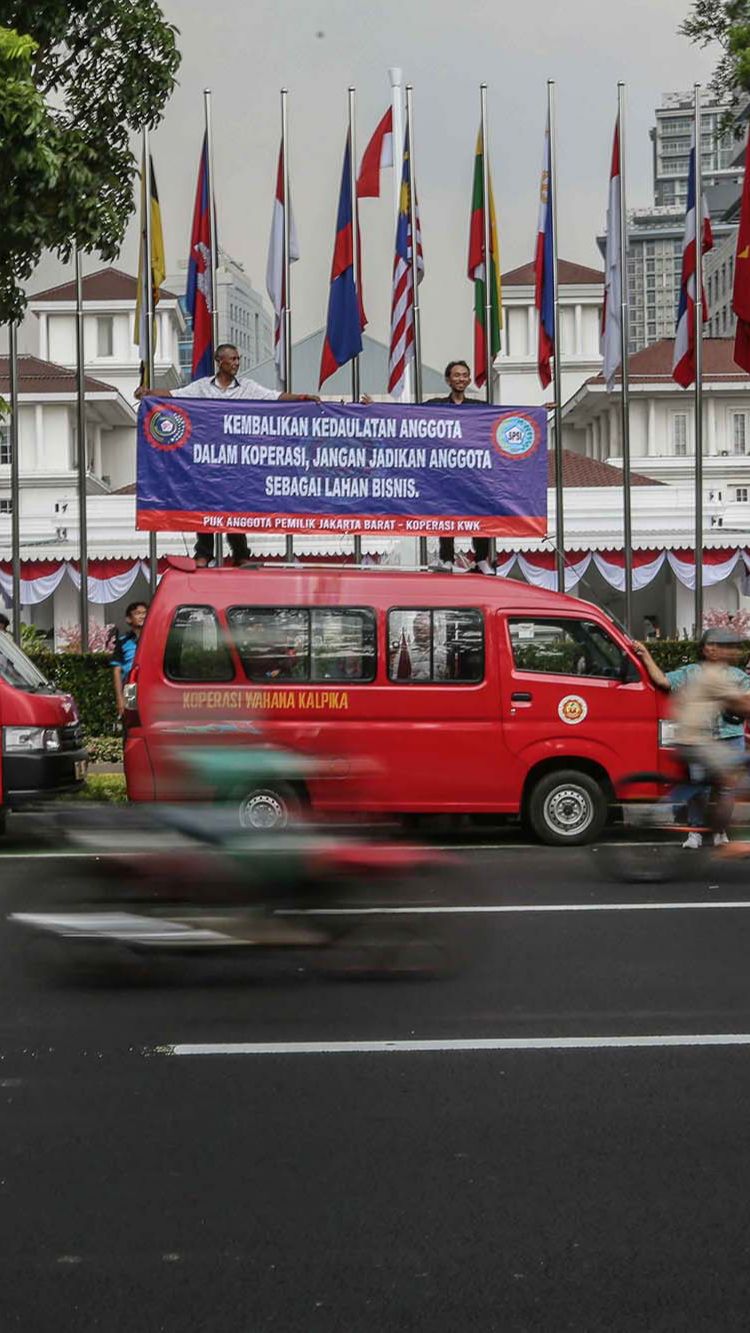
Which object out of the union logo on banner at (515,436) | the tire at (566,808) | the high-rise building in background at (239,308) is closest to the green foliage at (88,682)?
the union logo on banner at (515,436)

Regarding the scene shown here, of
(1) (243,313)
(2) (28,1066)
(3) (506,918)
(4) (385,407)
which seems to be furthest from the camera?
(1) (243,313)

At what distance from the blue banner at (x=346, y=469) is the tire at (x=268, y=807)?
900 cm

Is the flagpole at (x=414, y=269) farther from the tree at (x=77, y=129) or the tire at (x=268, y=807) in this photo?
the tire at (x=268, y=807)

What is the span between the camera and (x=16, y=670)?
14688 mm

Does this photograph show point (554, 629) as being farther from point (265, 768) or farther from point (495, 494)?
point (265, 768)

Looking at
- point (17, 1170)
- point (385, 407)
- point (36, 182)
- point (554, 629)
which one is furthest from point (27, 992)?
point (385, 407)

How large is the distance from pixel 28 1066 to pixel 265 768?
211 centimetres

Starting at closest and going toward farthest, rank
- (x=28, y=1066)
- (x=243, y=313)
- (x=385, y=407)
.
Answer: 1. (x=28, y=1066)
2. (x=385, y=407)
3. (x=243, y=313)

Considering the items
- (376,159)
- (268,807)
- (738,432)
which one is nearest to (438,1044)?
(268,807)

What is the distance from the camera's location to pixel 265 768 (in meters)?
8.44

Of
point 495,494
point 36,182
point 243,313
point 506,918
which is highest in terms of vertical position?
point 243,313

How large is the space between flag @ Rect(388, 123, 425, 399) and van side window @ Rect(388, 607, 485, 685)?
1209 cm

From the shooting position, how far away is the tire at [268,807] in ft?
27.5

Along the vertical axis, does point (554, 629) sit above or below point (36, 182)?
below
